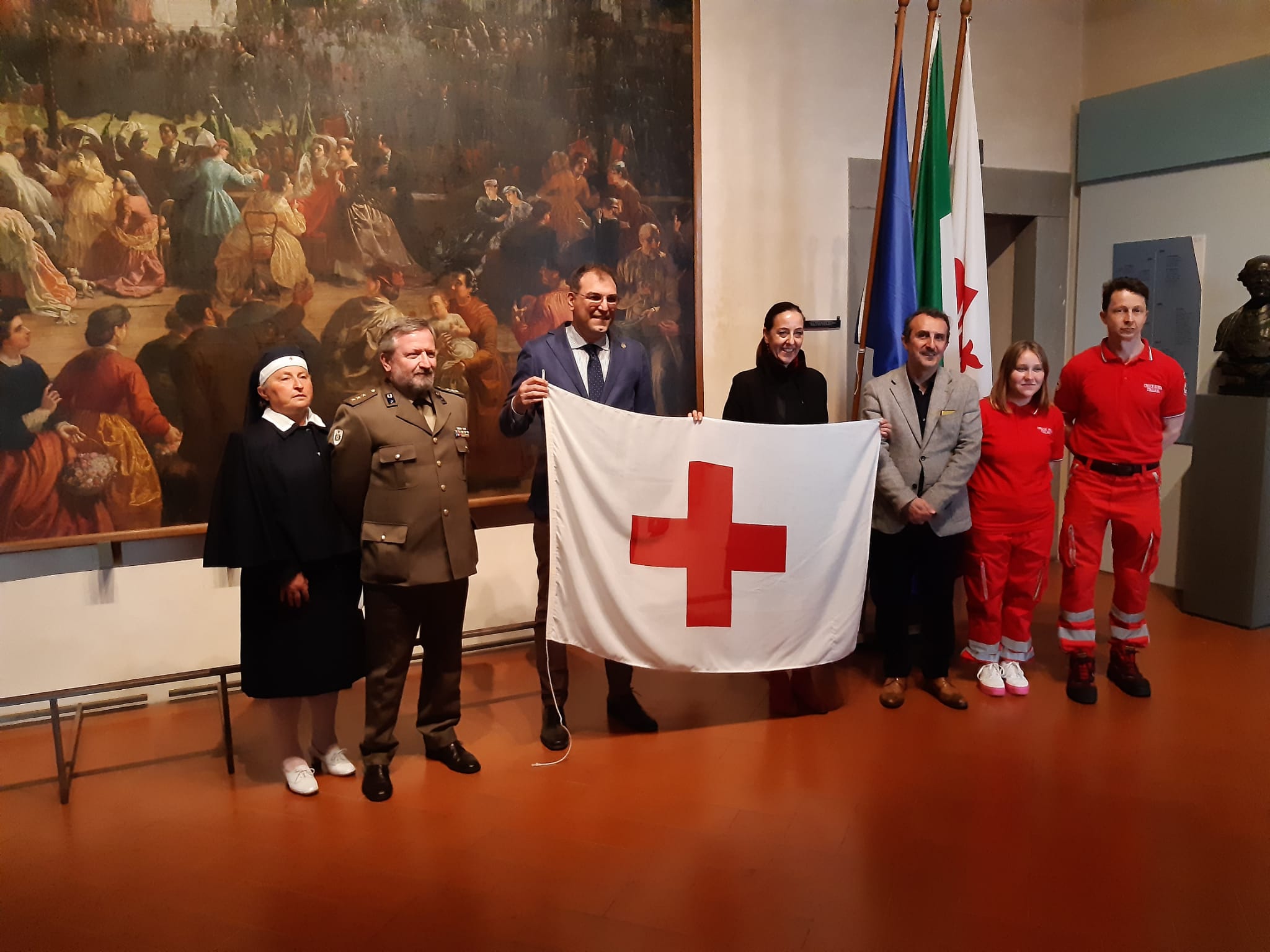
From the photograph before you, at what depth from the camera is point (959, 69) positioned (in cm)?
435

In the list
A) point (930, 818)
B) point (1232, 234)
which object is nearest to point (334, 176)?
point (930, 818)

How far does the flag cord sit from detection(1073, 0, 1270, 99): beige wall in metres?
4.40

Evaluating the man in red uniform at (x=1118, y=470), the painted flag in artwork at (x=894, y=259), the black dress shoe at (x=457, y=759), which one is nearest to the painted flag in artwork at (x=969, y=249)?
the painted flag in artwork at (x=894, y=259)

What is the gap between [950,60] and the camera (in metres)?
5.04

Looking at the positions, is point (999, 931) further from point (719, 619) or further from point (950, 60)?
point (950, 60)

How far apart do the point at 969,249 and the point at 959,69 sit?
0.80 metres

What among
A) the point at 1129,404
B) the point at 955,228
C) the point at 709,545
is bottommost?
the point at 709,545

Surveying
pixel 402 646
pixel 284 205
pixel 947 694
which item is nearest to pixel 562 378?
pixel 402 646

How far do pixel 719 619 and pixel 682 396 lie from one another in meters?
1.53

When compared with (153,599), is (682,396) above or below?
A: above

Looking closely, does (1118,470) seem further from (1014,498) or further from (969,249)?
(969,249)

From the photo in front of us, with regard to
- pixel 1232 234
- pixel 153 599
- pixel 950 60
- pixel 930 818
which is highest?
pixel 950 60

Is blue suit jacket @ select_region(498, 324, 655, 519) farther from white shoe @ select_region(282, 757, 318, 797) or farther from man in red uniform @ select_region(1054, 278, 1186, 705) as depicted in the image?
man in red uniform @ select_region(1054, 278, 1186, 705)

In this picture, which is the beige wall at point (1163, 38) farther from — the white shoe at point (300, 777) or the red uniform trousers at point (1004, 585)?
the white shoe at point (300, 777)
